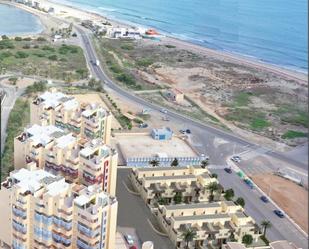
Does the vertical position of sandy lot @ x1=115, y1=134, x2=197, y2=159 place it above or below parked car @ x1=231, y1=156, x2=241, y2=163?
above

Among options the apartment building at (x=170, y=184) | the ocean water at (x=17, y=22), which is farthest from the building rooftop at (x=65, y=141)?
the ocean water at (x=17, y=22)

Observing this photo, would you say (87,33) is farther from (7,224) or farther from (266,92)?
(7,224)

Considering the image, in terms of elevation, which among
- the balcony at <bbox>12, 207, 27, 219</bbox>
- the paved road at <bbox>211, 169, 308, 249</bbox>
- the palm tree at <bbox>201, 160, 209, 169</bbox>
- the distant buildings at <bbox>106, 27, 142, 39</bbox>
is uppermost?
the distant buildings at <bbox>106, 27, 142, 39</bbox>

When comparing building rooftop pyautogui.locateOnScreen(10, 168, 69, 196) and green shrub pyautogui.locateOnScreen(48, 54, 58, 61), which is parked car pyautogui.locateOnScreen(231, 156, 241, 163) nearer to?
building rooftop pyautogui.locateOnScreen(10, 168, 69, 196)

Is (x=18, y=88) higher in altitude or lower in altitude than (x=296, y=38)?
lower

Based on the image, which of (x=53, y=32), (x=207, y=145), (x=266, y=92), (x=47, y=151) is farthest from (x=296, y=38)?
(x=47, y=151)

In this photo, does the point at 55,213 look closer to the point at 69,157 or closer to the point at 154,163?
the point at 69,157

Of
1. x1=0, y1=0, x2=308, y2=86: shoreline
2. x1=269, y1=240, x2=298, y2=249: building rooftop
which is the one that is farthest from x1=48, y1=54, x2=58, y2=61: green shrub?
x1=269, y1=240, x2=298, y2=249: building rooftop
